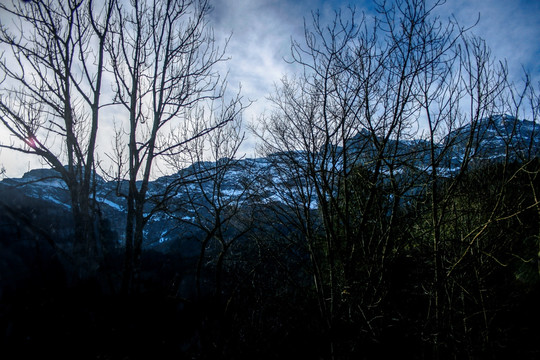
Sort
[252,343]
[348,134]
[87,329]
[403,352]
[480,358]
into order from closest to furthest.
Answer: [87,329] → [348,134] → [480,358] → [252,343] → [403,352]

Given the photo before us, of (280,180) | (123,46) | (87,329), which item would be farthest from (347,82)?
(87,329)

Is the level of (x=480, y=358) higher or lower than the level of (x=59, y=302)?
lower

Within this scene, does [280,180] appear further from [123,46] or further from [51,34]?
[51,34]

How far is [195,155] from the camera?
233 inches

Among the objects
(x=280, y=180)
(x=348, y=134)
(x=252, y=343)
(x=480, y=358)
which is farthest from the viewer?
(x=252, y=343)

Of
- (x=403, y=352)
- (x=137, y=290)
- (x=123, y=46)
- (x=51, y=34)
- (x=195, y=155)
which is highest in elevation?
(x=51, y=34)

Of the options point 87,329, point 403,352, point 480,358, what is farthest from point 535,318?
point 87,329

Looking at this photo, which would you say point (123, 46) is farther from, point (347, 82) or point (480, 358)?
point (480, 358)

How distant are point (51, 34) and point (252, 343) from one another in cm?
845

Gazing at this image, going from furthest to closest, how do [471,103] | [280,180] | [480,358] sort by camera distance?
[280,180] → [480,358] → [471,103]

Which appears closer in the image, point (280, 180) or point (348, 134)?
point (348, 134)

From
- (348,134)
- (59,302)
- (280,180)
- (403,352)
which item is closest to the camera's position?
(348,134)

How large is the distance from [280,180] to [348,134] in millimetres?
2424

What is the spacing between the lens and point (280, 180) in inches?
230
